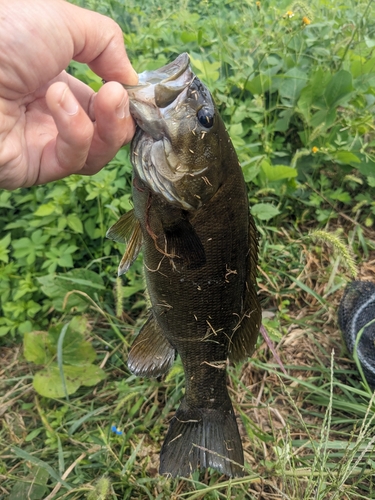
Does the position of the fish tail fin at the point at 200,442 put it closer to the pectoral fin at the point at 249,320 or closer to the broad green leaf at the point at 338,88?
the pectoral fin at the point at 249,320

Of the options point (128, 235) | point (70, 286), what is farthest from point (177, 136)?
point (70, 286)

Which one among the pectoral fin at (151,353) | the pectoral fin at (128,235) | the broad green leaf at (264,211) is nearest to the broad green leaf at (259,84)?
the broad green leaf at (264,211)

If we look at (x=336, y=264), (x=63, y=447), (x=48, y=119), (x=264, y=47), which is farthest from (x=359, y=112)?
(x=63, y=447)

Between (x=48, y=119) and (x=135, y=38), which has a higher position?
(x=48, y=119)

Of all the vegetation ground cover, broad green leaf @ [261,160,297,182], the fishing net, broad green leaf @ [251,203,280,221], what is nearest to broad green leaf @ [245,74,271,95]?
the vegetation ground cover

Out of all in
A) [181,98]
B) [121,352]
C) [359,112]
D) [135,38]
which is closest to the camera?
[181,98]

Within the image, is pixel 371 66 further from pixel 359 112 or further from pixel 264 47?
pixel 264 47
